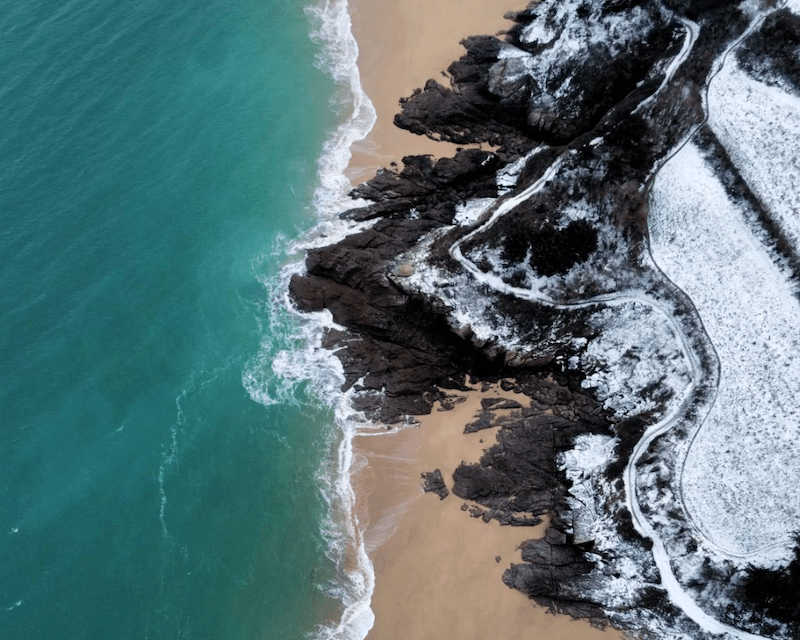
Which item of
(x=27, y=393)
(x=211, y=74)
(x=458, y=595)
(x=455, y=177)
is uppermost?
(x=211, y=74)

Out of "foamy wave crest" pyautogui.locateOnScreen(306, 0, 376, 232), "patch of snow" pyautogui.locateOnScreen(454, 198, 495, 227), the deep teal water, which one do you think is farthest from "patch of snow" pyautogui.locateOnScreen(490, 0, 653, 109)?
the deep teal water

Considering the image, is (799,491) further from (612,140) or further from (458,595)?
(612,140)

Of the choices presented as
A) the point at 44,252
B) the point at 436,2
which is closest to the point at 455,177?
the point at 436,2

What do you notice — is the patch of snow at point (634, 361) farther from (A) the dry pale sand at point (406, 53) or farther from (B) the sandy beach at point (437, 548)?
(A) the dry pale sand at point (406, 53)

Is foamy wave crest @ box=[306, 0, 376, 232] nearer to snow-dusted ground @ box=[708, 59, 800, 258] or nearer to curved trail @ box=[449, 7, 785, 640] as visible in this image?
curved trail @ box=[449, 7, 785, 640]


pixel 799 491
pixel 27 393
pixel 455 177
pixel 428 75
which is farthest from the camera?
pixel 428 75

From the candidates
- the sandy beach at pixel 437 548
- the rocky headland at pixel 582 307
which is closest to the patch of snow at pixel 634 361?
the rocky headland at pixel 582 307
